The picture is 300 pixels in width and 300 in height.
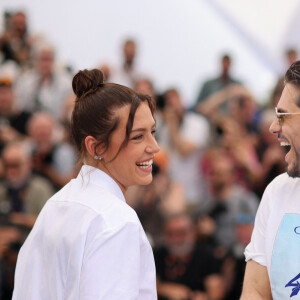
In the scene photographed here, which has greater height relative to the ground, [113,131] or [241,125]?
[113,131]

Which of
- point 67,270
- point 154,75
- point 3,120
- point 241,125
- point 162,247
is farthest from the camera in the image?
point 154,75

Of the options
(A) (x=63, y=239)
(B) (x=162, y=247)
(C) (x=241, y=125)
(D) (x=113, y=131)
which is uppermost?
(D) (x=113, y=131)

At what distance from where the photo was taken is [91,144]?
3002 mm

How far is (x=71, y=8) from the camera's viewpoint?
10633 mm

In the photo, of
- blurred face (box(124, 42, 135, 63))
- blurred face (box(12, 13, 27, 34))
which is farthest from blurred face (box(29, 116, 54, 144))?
blurred face (box(12, 13, 27, 34))

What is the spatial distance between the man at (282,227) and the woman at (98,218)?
486 mm

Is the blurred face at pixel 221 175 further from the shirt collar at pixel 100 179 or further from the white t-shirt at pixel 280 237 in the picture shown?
the shirt collar at pixel 100 179

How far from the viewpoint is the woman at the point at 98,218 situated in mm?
2754

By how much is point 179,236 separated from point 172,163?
149 centimetres

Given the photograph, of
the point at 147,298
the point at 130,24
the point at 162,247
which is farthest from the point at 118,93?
the point at 130,24

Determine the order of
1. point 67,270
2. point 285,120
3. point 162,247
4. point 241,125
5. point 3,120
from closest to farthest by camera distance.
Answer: point 67,270 < point 285,120 < point 162,247 < point 3,120 < point 241,125

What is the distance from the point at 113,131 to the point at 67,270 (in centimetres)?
54

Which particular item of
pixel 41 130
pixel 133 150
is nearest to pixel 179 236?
pixel 41 130

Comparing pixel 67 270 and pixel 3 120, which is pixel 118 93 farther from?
pixel 3 120
